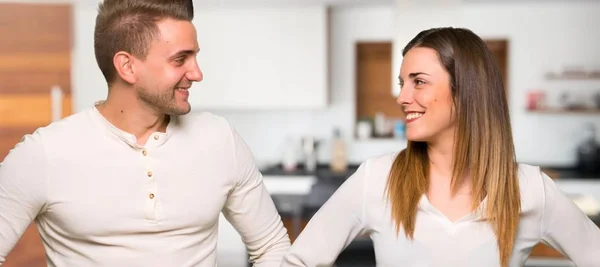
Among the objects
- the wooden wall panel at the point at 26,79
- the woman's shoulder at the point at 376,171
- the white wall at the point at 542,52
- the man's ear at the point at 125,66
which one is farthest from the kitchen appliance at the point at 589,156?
the man's ear at the point at 125,66

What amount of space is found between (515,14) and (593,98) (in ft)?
3.12

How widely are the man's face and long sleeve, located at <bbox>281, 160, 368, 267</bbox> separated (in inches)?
17.7

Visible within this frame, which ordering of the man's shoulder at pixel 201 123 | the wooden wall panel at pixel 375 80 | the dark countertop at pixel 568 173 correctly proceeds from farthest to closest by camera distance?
the wooden wall panel at pixel 375 80
the dark countertop at pixel 568 173
the man's shoulder at pixel 201 123

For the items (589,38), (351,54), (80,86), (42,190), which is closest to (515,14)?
(589,38)

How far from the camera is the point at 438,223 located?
5.80ft

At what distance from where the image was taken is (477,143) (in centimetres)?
176

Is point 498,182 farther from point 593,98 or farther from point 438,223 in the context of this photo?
point 593,98

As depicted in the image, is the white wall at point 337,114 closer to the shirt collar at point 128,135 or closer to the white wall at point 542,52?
the white wall at point 542,52

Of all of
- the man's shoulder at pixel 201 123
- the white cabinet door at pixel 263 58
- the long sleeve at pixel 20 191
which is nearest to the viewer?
the long sleeve at pixel 20 191

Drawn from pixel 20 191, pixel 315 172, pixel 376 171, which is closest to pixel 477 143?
pixel 376 171

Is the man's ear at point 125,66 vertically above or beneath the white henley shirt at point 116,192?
above

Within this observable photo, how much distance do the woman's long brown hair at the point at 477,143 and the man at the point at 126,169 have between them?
502mm

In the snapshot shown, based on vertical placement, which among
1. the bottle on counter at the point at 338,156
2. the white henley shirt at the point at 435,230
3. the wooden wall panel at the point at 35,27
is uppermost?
the wooden wall panel at the point at 35,27

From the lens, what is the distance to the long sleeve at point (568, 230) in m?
1.79
